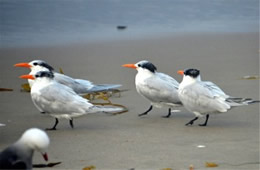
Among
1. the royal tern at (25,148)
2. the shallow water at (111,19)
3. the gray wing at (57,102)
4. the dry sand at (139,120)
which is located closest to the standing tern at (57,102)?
the gray wing at (57,102)

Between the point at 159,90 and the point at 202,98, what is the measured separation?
27.1 inches

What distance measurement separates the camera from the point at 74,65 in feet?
34.9

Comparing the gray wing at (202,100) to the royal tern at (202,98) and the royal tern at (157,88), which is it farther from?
the royal tern at (157,88)

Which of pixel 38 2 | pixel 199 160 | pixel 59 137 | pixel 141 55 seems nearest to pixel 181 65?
pixel 141 55

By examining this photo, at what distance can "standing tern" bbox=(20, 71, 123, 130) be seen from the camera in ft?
22.5

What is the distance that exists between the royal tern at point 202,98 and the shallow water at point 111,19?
5.98 meters

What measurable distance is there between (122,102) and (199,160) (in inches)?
106

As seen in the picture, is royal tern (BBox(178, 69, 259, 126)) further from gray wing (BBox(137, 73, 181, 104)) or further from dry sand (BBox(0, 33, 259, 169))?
gray wing (BBox(137, 73, 181, 104))

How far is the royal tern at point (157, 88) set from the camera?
746cm

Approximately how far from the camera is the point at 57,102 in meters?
6.85

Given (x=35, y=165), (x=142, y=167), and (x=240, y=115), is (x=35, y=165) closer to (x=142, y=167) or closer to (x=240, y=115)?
(x=142, y=167)

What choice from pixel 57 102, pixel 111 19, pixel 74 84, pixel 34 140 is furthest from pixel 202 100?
pixel 111 19

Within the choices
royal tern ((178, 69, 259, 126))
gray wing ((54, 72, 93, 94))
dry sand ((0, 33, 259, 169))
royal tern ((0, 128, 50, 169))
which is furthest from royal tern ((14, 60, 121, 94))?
royal tern ((0, 128, 50, 169))

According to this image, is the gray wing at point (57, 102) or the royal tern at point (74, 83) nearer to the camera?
the gray wing at point (57, 102)
